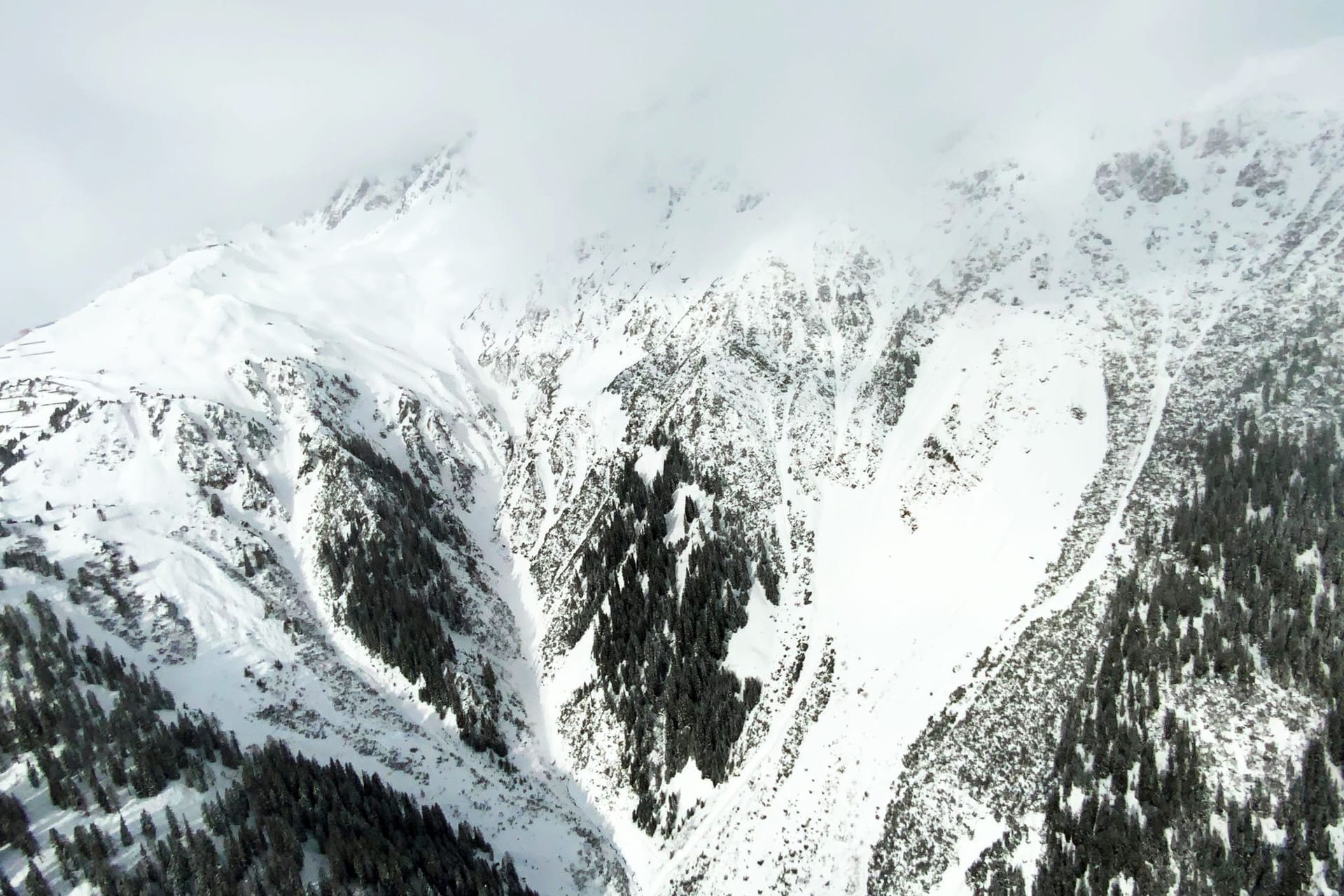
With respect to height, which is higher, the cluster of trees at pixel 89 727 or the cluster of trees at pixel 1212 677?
the cluster of trees at pixel 89 727

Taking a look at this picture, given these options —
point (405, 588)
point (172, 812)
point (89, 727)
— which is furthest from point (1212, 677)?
point (89, 727)

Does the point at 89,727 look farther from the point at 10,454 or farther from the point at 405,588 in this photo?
the point at 10,454

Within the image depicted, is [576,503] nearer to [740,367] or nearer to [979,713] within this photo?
[740,367]

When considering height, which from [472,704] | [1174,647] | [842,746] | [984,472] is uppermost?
[472,704]

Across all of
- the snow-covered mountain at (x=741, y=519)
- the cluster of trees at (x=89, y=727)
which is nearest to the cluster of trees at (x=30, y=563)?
the snow-covered mountain at (x=741, y=519)

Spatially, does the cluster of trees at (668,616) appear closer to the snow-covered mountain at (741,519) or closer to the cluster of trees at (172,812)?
the snow-covered mountain at (741,519)

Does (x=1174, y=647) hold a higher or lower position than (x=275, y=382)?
lower

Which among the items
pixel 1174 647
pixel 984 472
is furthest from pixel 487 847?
pixel 984 472
